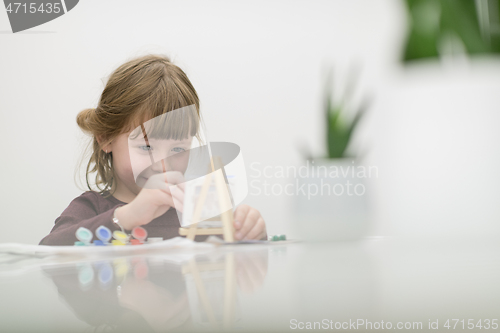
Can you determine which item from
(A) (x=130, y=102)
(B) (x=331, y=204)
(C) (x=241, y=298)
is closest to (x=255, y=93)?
(A) (x=130, y=102)

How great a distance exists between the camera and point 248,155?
2.74ft

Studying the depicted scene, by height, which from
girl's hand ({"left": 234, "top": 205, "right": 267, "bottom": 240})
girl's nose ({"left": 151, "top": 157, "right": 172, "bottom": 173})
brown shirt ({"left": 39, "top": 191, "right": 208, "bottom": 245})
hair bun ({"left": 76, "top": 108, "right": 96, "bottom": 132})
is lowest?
girl's hand ({"left": 234, "top": 205, "right": 267, "bottom": 240})

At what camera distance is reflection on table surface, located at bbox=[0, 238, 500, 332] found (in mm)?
124

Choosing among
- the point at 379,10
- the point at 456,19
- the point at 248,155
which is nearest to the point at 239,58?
the point at 248,155

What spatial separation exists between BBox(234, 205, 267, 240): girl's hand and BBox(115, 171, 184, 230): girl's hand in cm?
10

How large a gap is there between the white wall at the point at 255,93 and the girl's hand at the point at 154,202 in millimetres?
185

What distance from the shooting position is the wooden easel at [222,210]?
0.56m

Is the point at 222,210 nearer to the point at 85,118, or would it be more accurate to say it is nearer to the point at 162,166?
the point at 162,166

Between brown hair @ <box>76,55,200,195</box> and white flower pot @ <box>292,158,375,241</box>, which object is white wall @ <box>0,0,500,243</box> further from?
white flower pot @ <box>292,158,375,241</box>

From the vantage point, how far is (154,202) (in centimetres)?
64

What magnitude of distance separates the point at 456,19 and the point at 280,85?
68cm

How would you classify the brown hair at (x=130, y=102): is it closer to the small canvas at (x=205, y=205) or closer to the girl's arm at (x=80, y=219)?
the girl's arm at (x=80, y=219)

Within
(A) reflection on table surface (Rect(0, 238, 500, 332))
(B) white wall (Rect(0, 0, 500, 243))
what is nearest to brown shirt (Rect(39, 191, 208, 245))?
(B) white wall (Rect(0, 0, 500, 243))

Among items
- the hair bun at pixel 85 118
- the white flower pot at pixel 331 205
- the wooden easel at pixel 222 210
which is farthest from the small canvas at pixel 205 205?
the hair bun at pixel 85 118
